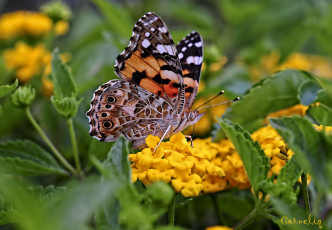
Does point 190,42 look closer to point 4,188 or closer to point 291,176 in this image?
point 291,176

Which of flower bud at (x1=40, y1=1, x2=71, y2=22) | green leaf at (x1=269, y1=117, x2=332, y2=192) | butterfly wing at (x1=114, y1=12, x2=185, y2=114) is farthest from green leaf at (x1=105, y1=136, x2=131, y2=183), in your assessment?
flower bud at (x1=40, y1=1, x2=71, y2=22)

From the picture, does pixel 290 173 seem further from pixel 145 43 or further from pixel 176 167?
pixel 145 43

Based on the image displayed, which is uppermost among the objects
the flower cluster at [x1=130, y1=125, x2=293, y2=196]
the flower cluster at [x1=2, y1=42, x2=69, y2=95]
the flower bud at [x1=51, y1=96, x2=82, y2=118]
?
the flower cluster at [x1=2, y1=42, x2=69, y2=95]

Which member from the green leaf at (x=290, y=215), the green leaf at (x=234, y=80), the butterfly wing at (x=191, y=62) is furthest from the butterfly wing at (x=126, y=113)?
the green leaf at (x=290, y=215)

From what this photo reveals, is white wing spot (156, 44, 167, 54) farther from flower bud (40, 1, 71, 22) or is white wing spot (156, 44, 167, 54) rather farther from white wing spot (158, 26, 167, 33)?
flower bud (40, 1, 71, 22)

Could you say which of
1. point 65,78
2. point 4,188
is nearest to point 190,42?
point 65,78

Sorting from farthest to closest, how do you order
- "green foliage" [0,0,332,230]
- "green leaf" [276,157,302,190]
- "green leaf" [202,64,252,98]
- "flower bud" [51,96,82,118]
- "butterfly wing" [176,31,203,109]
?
"green leaf" [202,64,252,98], "butterfly wing" [176,31,203,109], "flower bud" [51,96,82,118], "green leaf" [276,157,302,190], "green foliage" [0,0,332,230]
